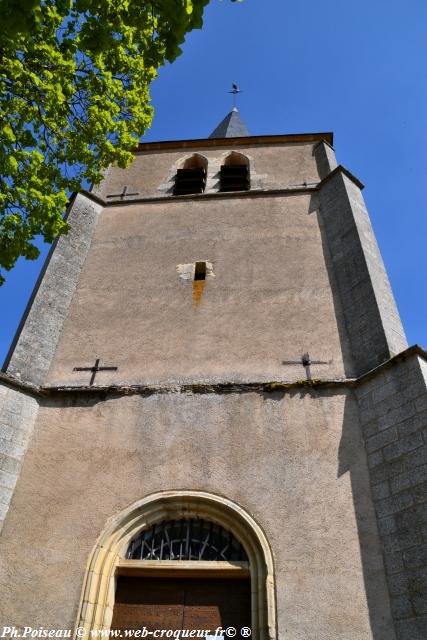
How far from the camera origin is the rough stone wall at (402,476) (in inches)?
179

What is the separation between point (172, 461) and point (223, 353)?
1670mm

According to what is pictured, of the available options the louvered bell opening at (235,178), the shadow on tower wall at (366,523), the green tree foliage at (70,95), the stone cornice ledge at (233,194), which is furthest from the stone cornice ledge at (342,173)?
the shadow on tower wall at (366,523)

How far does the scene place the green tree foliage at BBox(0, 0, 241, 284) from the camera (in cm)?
500

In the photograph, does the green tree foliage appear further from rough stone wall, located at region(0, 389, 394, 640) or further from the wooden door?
the wooden door

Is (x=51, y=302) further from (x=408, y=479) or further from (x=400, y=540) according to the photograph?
(x=400, y=540)

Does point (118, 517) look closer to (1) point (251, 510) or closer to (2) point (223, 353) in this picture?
(1) point (251, 510)

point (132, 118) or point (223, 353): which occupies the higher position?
point (132, 118)

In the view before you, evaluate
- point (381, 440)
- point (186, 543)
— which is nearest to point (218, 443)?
point (186, 543)

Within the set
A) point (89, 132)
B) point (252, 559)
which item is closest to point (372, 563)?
point (252, 559)

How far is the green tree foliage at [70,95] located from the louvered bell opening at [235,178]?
279cm

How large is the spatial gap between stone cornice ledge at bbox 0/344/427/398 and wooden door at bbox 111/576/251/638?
2054 mm

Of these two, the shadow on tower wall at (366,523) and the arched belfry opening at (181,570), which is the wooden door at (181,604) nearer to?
the arched belfry opening at (181,570)

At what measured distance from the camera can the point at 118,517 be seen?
5469 millimetres

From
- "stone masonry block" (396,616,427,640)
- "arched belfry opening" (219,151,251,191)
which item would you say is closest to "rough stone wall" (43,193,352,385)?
"arched belfry opening" (219,151,251,191)
